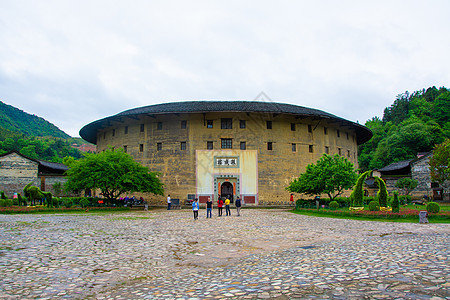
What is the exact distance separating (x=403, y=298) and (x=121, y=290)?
341cm

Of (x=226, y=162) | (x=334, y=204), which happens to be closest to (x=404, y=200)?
(x=334, y=204)

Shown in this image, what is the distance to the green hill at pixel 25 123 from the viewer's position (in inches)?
3906

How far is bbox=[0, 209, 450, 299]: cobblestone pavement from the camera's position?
4000 mm

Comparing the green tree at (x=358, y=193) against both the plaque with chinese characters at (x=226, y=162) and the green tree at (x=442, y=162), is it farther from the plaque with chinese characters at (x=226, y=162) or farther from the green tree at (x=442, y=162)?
the green tree at (x=442, y=162)

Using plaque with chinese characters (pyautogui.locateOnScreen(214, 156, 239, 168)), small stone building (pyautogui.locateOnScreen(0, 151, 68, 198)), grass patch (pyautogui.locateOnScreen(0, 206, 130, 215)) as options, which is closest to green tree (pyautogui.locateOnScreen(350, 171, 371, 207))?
plaque with chinese characters (pyautogui.locateOnScreen(214, 156, 239, 168))

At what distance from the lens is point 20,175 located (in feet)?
112

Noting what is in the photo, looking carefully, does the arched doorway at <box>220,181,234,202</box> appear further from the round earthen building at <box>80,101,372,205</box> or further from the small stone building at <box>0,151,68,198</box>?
the small stone building at <box>0,151,68,198</box>

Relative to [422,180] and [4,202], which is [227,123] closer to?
[4,202]

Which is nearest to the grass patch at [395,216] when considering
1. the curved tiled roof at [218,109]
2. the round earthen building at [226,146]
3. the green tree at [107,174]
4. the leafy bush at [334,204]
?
the leafy bush at [334,204]

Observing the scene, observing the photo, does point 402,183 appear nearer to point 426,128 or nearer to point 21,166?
point 426,128

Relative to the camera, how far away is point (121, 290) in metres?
4.42

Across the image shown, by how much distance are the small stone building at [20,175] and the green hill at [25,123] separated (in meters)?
72.7

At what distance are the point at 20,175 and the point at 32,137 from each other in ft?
172

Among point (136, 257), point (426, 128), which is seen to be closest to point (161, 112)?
point (136, 257)
